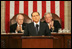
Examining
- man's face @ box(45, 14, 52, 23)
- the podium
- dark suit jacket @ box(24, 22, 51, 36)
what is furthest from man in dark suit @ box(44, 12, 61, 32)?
the podium

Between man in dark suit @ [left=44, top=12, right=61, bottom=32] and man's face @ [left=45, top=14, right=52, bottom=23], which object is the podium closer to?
man in dark suit @ [left=44, top=12, right=61, bottom=32]

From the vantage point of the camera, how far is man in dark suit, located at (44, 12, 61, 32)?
20.4ft

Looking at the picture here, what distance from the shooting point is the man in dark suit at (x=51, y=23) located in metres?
6.22

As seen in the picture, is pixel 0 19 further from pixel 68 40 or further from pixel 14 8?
pixel 68 40

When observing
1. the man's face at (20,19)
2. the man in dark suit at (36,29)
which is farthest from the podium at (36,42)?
the man's face at (20,19)

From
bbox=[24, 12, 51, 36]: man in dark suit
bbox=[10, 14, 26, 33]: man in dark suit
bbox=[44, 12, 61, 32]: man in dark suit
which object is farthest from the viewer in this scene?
bbox=[10, 14, 26, 33]: man in dark suit

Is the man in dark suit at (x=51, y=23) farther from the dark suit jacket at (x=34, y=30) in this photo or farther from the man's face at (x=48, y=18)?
the dark suit jacket at (x=34, y=30)

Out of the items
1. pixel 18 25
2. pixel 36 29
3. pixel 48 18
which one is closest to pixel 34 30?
pixel 36 29

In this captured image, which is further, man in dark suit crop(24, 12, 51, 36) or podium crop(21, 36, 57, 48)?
man in dark suit crop(24, 12, 51, 36)

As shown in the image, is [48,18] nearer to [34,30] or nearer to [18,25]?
[18,25]

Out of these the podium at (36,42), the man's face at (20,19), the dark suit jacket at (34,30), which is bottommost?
the podium at (36,42)

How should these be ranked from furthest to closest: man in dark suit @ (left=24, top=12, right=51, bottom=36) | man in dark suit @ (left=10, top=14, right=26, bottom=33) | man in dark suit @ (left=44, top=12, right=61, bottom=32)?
man in dark suit @ (left=10, top=14, right=26, bottom=33)
man in dark suit @ (left=44, top=12, right=61, bottom=32)
man in dark suit @ (left=24, top=12, right=51, bottom=36)

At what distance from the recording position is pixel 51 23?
21.3ft

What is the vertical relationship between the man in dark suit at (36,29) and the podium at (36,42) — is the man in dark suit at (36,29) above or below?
above
